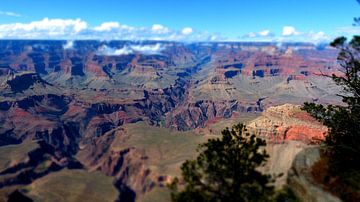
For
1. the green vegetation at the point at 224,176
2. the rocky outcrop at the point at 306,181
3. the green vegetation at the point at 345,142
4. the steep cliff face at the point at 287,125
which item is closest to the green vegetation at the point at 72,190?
the steep cliff face at the point at 287,125

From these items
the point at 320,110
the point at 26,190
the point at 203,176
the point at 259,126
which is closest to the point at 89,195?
the point at 26,190

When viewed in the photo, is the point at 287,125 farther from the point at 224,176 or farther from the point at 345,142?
the point at 224,176

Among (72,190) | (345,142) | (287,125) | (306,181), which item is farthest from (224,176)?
(72,190)

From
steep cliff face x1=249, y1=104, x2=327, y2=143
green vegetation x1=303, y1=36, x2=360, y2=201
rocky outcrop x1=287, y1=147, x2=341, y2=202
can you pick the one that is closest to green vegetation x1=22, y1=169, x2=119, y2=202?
steep cliff face x1=249, y1=104, x2=327, y2=143

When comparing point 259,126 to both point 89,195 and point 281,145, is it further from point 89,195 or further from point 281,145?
point 89,195

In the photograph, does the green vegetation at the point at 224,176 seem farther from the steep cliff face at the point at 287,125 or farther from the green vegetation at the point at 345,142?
the steep cliff face at the point at 287,125

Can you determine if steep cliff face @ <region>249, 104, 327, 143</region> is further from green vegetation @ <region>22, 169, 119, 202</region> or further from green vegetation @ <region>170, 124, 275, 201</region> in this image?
green vegetation @ <region>170, 124, 275, 201</region>
